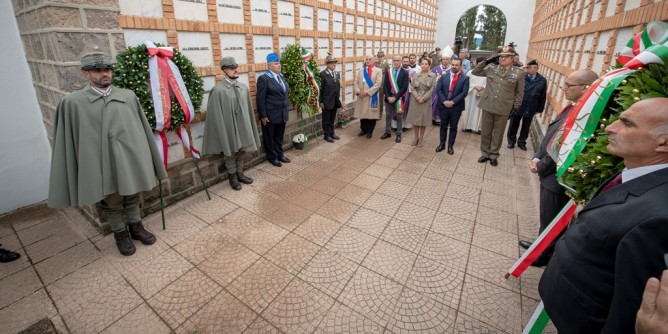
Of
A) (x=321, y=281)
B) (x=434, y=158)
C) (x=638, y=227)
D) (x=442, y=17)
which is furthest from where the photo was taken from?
(x=442, y=17)

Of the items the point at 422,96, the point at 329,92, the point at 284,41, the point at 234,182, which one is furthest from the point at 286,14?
the point at 234,182

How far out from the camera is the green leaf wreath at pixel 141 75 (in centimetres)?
329

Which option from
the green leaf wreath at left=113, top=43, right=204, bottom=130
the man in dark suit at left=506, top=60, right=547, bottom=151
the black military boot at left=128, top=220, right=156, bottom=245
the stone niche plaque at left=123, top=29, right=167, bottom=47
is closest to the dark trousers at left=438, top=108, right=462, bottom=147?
the man in dark suit at left=506, top=60, right=547, bottom=151

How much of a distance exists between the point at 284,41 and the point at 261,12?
30.2 inches

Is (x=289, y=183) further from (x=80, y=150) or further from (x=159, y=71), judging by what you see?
(x=80, y=150)

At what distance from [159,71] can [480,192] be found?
15.7 feet

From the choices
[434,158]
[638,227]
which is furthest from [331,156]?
[638,227]

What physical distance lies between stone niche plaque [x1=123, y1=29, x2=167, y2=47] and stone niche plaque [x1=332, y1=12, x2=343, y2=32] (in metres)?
4.60

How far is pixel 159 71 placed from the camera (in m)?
3.54

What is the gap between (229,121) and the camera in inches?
175

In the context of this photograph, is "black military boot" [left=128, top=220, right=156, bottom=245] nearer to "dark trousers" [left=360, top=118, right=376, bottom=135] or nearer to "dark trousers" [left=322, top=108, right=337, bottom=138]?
"dark trousers" [left=322, top=108, right=337, bottom=138]

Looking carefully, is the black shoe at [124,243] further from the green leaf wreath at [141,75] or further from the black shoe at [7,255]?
the green leaf wreath at [141,75]

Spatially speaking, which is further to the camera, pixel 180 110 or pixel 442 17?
pixel 442 17

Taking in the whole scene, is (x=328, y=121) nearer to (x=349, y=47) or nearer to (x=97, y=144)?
(x=349, y=47)
